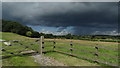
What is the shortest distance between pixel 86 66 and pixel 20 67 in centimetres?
390

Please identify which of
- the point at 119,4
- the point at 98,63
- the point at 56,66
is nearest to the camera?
the point at 56,66

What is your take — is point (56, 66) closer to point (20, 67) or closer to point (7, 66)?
point (20, 67)

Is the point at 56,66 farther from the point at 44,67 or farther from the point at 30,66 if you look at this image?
the point at 30,66

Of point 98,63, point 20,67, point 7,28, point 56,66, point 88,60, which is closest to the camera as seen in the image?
point 20,67

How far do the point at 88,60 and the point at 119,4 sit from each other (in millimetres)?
8075

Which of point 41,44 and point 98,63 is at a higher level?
point 41,44

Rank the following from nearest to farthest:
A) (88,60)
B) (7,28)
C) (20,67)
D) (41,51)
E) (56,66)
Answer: (20,67) < (56,66) < (88,60) < (41,51) < (7,28)

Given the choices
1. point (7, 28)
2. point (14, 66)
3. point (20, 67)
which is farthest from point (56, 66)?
point (7, 28)

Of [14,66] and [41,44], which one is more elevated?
[41,44]

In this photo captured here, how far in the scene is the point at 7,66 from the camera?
18.8ft

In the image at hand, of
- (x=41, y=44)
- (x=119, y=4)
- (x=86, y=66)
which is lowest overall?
(x=86, y=66)

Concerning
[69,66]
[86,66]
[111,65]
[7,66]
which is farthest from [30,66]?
[111,65]

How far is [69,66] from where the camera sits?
5.89 meters

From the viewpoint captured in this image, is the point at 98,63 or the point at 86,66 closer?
the point at 86,66
